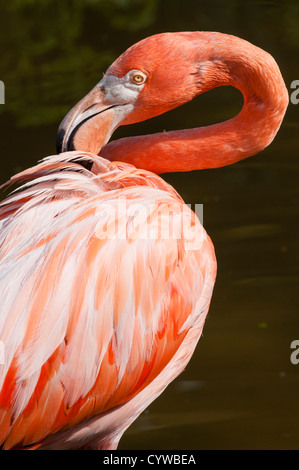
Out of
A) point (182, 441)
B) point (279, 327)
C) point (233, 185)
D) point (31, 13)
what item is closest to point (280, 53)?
point (233, 185)

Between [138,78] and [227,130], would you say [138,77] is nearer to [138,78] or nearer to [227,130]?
[138,78]

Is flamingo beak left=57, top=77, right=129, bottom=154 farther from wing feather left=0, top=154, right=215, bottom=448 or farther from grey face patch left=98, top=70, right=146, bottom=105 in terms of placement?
wing feather left=0, top=154, right=215, bottom=448

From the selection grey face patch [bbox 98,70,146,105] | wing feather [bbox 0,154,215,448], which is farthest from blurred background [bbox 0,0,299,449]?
grey face patch [bbox 98,70,146,105]

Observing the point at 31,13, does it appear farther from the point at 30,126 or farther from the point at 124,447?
the point at 124,447

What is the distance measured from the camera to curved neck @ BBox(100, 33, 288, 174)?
300cm

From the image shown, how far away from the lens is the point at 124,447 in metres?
3.40

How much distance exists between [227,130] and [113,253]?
0.84m

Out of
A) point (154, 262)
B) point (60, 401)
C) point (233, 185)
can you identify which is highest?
point (154, 262)

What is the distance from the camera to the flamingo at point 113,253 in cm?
243

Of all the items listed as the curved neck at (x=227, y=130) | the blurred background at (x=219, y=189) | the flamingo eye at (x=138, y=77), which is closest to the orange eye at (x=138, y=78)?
the flamingo eye at (x=138, y=77)

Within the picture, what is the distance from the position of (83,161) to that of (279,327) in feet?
5.68

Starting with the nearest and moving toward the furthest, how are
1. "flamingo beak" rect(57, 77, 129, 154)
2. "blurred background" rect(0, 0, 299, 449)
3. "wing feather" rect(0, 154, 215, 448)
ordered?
"wing feather" rect(0, 154, 215, 448) < "flamingo beak" rect(57, 77, 129, 154) < "blurred background" rect(0, 0, 299, 449)

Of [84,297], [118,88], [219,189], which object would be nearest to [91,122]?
[118,88]

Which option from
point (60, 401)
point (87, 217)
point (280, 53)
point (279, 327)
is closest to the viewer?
point (60, 401)
